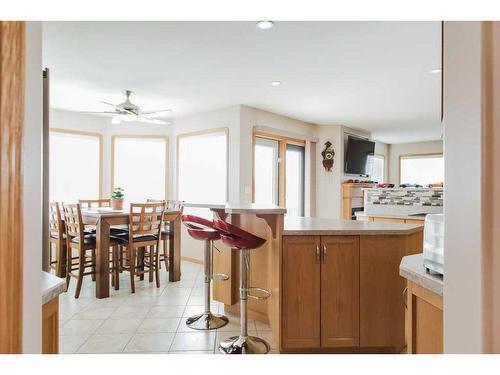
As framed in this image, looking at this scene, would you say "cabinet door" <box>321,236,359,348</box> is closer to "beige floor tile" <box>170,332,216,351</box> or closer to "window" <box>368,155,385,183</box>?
"beige floor tile" <box>170,332,216,351</box>

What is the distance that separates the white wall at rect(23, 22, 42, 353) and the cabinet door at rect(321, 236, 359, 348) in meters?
1.76

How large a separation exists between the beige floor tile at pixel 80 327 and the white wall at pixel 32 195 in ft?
7.19

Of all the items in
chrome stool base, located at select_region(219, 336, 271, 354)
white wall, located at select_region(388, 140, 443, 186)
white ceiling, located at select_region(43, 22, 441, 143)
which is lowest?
chrome stool base, located at select_region(219, 336, 271, 354)

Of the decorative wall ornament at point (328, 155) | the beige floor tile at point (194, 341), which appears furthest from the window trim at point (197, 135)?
the beige floor tile at point (194, 341)

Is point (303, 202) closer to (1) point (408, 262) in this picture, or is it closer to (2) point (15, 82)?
(1) point (408, 262)

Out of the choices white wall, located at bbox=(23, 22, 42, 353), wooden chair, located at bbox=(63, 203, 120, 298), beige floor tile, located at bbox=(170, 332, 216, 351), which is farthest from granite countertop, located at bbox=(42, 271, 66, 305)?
wooden chair, located at bbox=(63, 203, 120, 298)

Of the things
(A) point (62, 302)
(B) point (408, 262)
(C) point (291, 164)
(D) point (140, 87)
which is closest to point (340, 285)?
(B) point (408, 262)

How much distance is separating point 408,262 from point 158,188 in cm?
484

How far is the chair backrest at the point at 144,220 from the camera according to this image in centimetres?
358

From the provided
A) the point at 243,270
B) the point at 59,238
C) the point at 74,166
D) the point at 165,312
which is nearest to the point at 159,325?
the point at 165,312

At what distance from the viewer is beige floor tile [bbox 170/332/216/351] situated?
2373mm

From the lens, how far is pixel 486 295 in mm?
741

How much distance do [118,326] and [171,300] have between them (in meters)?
0.71

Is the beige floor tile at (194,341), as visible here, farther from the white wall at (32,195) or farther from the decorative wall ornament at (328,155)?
the decorative wall ornament at (328,155)
